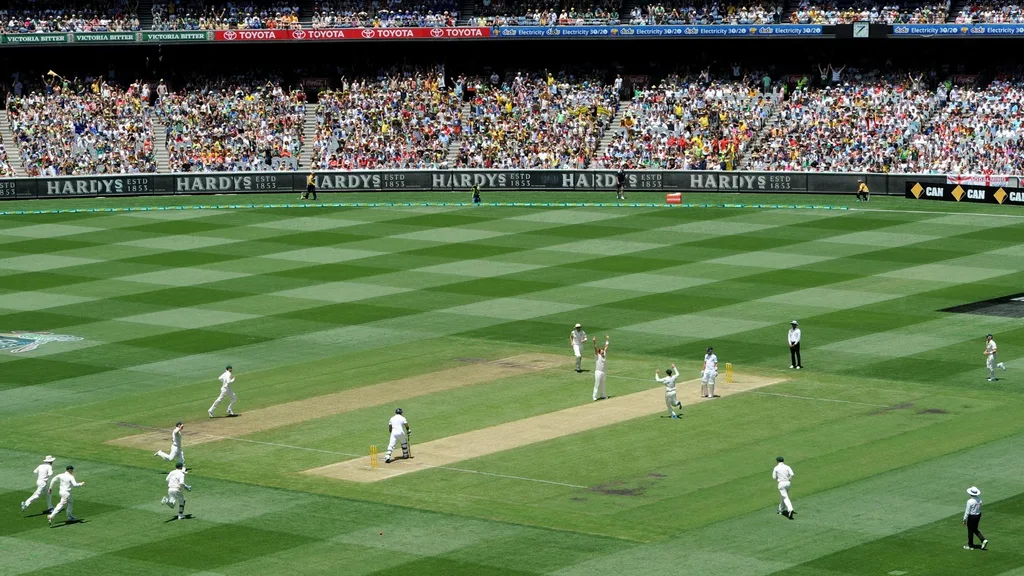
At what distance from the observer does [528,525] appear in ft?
97.9

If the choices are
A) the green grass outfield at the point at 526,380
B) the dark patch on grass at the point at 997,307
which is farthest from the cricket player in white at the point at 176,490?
the dark patch on grass at the point at 997,307

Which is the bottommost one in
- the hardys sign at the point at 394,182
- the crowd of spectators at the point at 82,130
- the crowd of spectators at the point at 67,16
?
the hardys sign at the point at 394,182

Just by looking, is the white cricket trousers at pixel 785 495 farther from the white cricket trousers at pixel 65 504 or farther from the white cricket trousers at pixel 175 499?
the white cricket trousers at pixel 65 504

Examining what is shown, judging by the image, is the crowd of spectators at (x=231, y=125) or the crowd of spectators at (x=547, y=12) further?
the crowd of spectators at (x=547, y=12)

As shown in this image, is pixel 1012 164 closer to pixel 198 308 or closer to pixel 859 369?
pixel 859 369

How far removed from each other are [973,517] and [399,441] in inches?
507

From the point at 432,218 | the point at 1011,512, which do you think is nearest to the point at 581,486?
the point at 1011,512

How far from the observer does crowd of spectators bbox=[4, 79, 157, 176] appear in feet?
270

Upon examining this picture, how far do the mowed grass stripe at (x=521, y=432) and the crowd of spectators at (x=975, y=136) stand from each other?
119 feet

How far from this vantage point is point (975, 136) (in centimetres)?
7569

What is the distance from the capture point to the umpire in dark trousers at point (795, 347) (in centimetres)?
4231

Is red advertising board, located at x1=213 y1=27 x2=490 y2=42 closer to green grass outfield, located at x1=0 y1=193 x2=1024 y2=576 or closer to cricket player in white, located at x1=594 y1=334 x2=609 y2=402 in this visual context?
green grass outfield, located at x1=0 y1=193 x2=1024 y2=576

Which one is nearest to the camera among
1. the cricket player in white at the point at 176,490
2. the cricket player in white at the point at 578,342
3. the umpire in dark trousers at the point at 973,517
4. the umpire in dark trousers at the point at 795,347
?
the umpire in dark trousers at the point at 973,517

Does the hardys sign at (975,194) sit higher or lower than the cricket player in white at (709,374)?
higher
